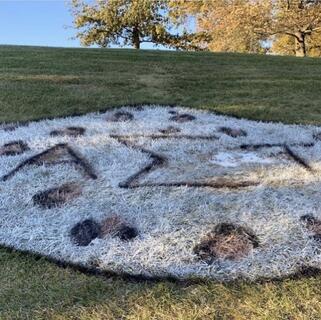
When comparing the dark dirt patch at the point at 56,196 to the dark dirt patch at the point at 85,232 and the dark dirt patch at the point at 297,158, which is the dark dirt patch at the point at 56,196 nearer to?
the dark dirt patch at the point at 85,232

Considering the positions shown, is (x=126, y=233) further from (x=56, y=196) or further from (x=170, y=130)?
(x=170, y=130)

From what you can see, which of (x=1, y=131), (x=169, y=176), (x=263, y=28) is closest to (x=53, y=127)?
(x=1, y=131)

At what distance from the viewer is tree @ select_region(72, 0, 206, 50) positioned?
2323 centimetres

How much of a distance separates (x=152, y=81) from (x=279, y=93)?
1842 mm

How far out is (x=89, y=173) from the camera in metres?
3.93

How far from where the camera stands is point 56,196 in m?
3.55

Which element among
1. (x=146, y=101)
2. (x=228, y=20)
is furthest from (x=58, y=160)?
(x=228, y=20)

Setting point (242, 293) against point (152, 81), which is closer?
point (242, 293)

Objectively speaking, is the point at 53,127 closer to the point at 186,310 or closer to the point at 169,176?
the point at 169,176

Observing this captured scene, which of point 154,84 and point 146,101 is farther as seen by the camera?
point 154,84

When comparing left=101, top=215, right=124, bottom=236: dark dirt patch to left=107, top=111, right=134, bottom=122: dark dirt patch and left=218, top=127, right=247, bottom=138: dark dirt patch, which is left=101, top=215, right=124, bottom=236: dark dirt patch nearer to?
left=218, top=127, right=247, bottom=138: dark dirt patch

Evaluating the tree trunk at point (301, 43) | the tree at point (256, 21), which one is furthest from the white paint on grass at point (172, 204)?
the tree trunk at point (301, 43)

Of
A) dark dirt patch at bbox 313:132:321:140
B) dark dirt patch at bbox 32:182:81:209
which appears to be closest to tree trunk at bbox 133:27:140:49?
dark dirt patch at bbox 313:132:321:140

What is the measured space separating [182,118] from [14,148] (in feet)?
6.30
